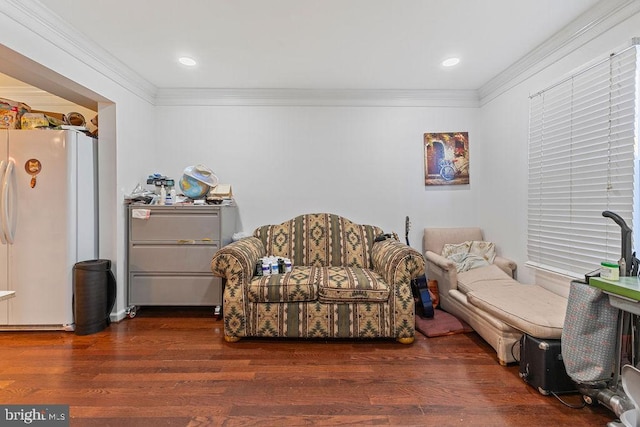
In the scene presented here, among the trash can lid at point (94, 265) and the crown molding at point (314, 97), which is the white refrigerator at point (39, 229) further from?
the crown molding at point (314, 97)

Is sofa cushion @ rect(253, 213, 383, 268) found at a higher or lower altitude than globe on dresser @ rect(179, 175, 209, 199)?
lower

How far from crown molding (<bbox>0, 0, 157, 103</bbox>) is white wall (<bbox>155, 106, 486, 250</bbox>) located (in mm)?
544

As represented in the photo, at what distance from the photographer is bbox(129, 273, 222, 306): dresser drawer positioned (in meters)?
2.86

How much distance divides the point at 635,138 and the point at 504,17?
3.79ft

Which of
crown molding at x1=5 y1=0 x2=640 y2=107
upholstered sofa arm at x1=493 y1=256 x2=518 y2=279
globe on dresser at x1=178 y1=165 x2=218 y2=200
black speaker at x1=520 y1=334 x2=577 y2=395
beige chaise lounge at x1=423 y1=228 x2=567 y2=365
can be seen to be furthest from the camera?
globe on dresser at x1=178 y1=165 x2=218 y2=200

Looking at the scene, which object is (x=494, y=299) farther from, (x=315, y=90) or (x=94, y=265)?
(x=94, y=265)

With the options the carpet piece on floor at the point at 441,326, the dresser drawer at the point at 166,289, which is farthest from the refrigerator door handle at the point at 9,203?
the carpet piece on floor at the point at 441,326

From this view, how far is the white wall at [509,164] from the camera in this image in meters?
2.57

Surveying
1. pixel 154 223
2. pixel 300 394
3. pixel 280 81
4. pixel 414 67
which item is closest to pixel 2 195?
pixel 154 223

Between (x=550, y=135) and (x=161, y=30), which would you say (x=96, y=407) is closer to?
(x=161, y=30)

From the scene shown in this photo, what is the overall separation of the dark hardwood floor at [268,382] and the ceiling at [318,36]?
2446 millimetres

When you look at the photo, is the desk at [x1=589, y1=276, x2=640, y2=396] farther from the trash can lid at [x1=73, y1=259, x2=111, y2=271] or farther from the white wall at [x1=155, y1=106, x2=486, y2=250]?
the trash can lid at [x1=73, y1=259, x2=111, y2=271]

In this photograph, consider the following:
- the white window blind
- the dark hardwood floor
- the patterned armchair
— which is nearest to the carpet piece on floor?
the dark hardwood floor

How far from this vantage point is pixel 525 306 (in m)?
1.96
